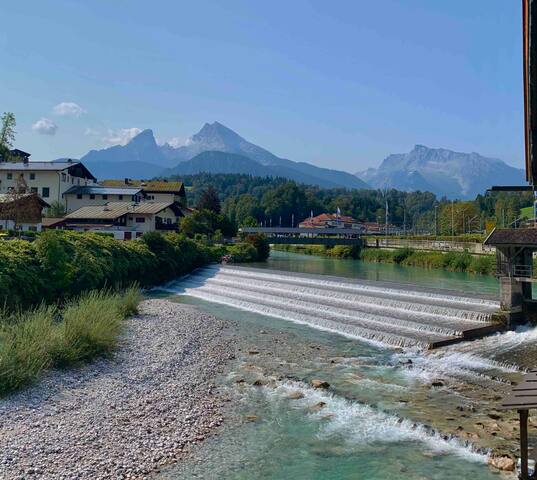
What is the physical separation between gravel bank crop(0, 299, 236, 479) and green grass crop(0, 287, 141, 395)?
43cm

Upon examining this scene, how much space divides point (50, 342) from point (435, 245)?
61.7 metres

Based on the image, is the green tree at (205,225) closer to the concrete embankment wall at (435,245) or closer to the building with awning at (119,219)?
the building with awning at (119,219)

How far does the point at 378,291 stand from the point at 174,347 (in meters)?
13.2

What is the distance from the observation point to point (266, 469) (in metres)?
9.23

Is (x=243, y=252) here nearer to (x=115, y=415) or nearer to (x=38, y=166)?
(x=38, y=166)

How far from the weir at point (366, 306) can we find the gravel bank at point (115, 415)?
7303mm

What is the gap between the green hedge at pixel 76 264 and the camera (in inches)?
862

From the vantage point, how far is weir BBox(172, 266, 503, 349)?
62.0 feet

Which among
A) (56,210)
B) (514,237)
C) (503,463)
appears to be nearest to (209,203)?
(56,210)

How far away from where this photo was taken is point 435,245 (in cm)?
6719

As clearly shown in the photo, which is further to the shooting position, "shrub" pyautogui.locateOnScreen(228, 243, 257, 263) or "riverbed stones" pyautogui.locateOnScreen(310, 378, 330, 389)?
"shrub" pyautogui.locateOnScreen(228, 243, 257, 263)

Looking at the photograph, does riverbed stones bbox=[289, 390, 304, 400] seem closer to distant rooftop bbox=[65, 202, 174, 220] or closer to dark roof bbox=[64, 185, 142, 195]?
distant rooftop bbox=[65, 202, 174, 220]

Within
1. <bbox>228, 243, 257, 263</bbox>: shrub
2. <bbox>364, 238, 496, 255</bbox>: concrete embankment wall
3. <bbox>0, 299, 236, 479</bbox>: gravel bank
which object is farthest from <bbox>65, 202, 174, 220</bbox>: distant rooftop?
<bbox>0, 299, 236, 479</bbox>: gravel bank

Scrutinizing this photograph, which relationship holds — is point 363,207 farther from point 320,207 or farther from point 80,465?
point 80,465
